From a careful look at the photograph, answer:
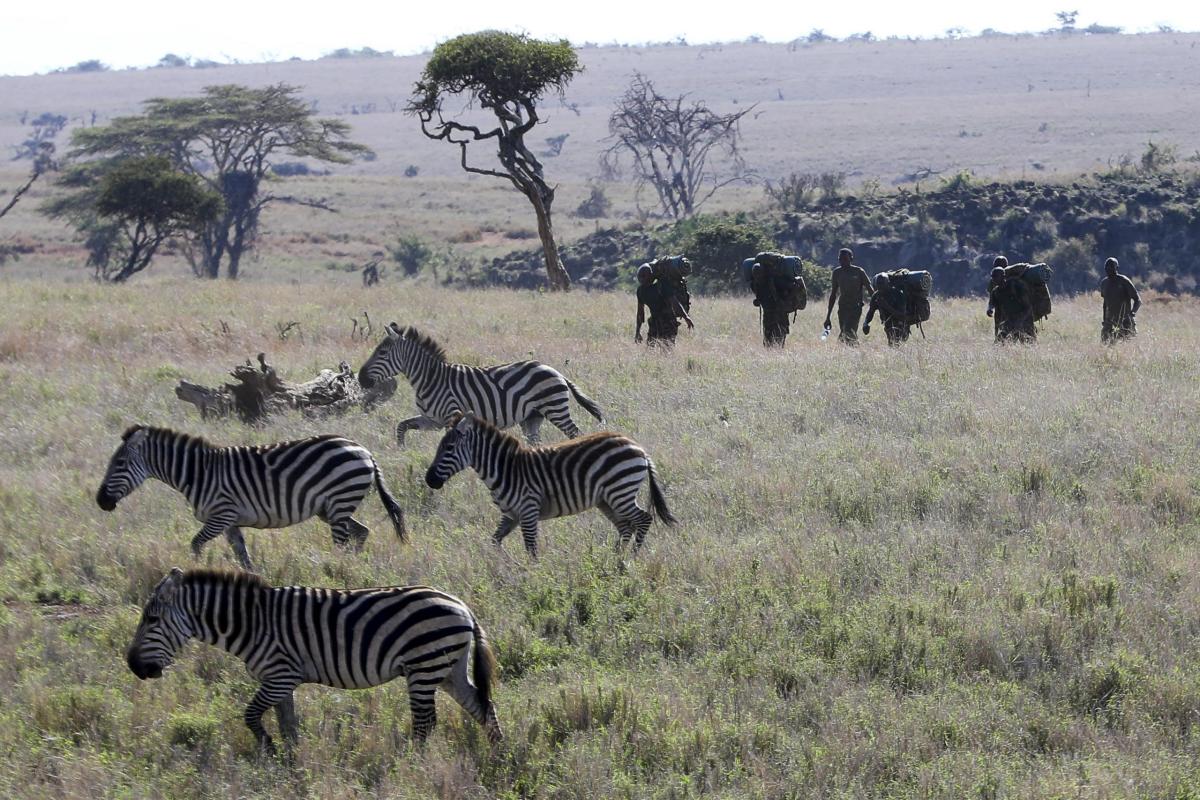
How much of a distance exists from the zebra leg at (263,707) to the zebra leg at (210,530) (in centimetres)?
283

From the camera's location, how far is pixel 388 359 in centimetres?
1369

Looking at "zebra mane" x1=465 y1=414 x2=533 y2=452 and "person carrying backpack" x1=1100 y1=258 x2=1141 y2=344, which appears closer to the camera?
"zebra mane" x1=465 y1=414 x2=533 y2=452

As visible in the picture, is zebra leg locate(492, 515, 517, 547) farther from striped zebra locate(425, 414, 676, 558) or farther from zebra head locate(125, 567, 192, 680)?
zebra head locate(125, 567, 192, 680)

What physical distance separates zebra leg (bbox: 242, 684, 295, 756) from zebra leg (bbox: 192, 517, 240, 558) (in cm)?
283

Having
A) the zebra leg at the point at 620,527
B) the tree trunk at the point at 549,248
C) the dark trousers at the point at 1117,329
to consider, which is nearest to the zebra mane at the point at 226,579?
the zebra leg at the point at 620,527

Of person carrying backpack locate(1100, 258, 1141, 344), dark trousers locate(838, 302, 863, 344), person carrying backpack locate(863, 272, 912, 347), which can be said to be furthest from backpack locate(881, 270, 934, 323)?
person carrying backpack locate(1100, 258, 1141, 344)

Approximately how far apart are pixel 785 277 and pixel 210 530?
1098 centimetres

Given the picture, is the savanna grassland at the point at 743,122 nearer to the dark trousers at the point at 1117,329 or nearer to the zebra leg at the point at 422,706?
the dark trousers at the point at 1117,329

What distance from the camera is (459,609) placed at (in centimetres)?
670

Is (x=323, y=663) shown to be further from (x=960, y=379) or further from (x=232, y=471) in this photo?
(x=960, y=379)

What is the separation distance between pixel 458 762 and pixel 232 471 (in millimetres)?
3885

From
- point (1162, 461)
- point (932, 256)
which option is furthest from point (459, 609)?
point (932, 256)

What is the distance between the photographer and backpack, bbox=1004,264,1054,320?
722 inches

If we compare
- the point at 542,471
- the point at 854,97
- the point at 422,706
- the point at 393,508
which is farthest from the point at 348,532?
the point at 854,97
